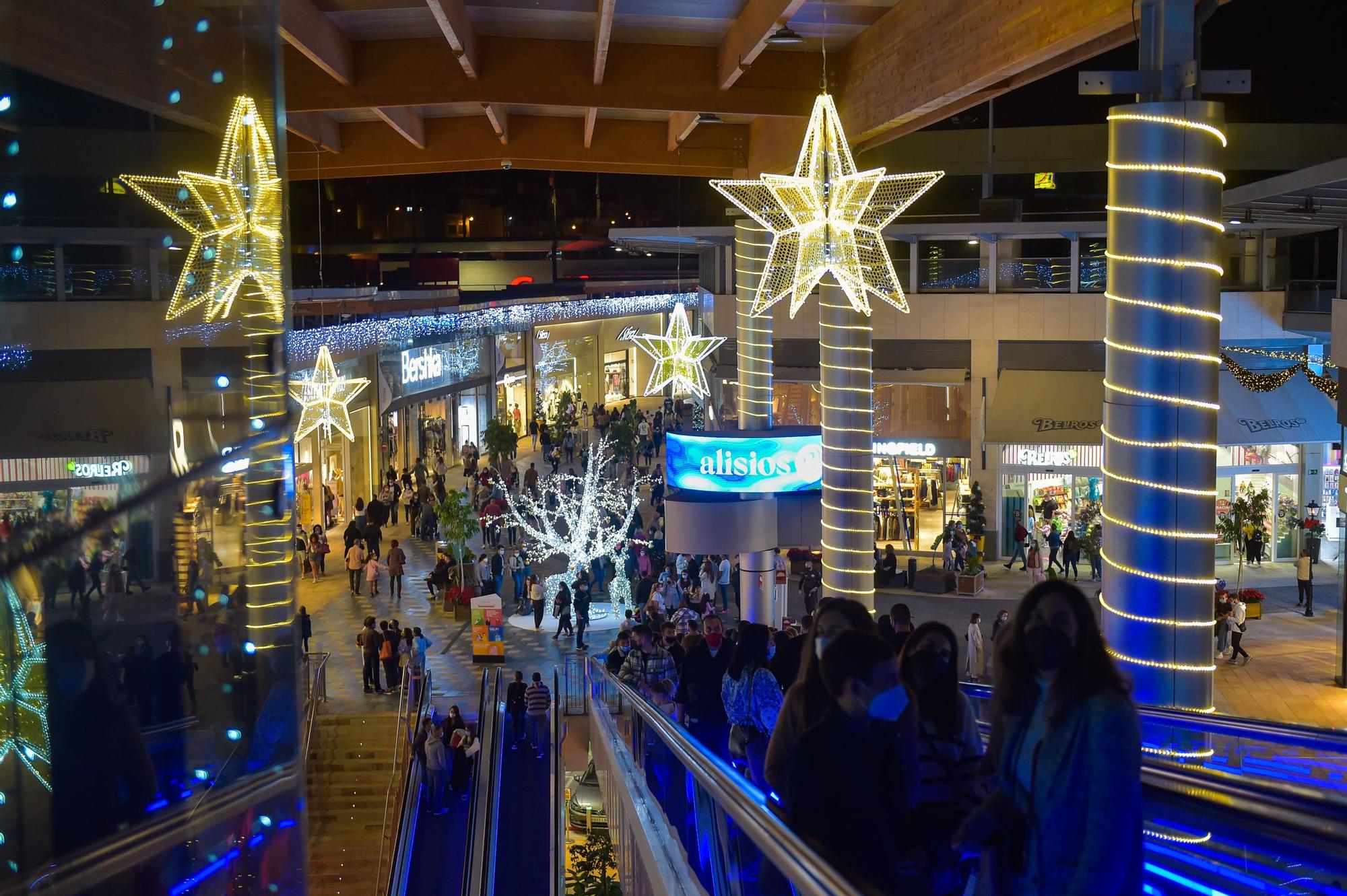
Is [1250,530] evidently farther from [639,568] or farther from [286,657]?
[286,657]

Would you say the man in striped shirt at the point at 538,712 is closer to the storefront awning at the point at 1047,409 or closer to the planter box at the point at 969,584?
the planter box at the point at 969,584

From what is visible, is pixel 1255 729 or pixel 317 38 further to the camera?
pixel 317 38

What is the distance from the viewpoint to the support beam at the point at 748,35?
10.9 metres

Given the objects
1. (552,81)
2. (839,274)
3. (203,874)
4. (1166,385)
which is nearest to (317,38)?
(552,81)

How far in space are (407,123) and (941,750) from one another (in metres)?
14.6

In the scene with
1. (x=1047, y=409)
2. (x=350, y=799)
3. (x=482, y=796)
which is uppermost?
(x=1047, y=409)

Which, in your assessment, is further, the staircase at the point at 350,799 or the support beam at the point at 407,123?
the support beam at the point at 407,123

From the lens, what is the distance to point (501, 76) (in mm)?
13125

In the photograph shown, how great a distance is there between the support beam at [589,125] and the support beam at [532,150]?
255 mm

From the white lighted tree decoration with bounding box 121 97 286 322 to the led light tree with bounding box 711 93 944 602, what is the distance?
29.0ft

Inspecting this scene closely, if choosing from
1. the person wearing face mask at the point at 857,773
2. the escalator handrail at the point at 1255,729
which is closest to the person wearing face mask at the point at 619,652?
the escalator handrail at the point at 1255,729

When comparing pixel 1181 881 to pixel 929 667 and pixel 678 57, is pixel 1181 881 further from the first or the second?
pixel 678 57

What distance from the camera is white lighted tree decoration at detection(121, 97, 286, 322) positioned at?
187cm

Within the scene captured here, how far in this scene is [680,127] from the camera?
18047 mm
